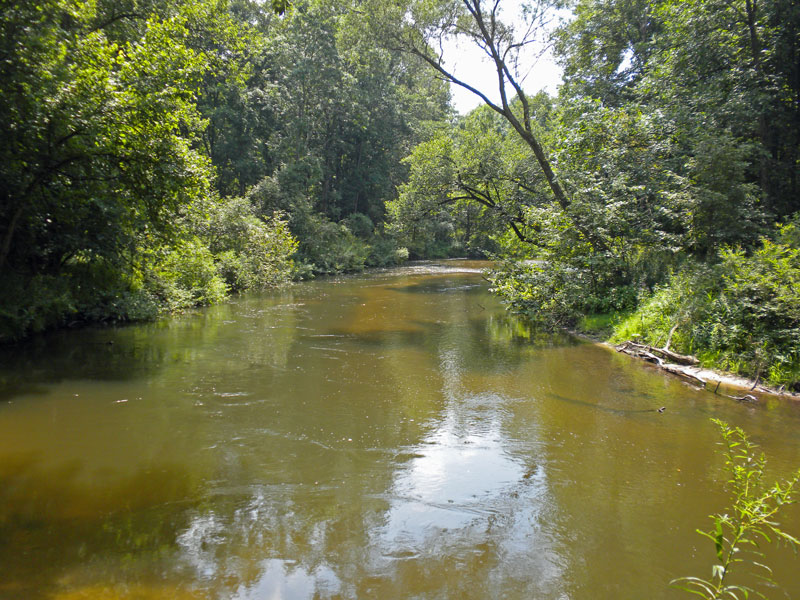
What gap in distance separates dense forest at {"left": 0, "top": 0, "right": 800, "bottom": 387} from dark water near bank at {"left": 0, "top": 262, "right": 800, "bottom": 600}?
2379 millimetres

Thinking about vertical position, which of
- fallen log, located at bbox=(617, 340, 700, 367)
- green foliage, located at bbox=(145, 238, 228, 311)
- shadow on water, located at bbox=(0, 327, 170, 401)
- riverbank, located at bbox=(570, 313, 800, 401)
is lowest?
riverbank, located at bbox=(570, 313, 800, 401)

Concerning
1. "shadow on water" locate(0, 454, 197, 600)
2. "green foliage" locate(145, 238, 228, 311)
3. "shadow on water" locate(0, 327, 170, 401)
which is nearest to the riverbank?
"shadow on water" locate(0, 454, 197, 600)

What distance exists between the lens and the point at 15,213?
917cm

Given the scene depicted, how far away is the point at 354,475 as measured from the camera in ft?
16.7

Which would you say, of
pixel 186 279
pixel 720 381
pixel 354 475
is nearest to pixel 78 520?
pixel 354 475

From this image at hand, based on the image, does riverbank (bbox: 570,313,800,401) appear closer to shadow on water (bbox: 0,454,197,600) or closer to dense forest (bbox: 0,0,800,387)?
dense forest (bbox: 0,0,800,387)

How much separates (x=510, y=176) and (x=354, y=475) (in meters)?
17.4

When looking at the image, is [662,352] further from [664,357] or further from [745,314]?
[745,314]

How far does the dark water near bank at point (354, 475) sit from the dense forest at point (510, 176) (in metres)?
2.38

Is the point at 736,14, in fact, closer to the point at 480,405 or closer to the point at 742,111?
the point at 742,111

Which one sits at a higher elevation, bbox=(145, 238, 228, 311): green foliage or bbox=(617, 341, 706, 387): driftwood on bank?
bbox=(145, 238, 228, 311): green foliage

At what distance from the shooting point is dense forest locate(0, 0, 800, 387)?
8.62m

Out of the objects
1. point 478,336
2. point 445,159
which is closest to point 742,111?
point 478,336

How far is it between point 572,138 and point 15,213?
48.2ft
